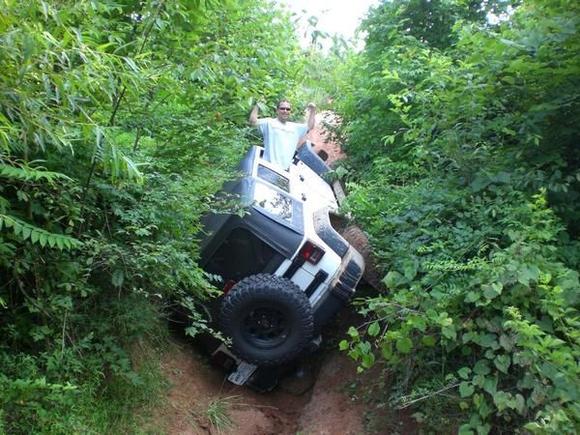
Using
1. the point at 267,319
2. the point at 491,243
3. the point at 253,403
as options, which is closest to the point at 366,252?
the point at 267,319

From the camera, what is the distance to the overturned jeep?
16.0 ft

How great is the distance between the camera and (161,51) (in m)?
3.77

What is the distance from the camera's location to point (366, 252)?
5.95m

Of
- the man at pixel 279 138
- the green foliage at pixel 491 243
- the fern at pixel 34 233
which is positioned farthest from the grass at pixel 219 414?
the man at pixel 279 138

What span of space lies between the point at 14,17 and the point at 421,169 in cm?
409

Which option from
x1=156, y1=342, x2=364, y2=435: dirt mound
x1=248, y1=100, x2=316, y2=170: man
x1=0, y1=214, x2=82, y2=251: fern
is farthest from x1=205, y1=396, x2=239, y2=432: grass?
x1=248, y1=100, x2=316, y2=170: man

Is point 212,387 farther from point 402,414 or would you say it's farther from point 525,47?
point 525,47

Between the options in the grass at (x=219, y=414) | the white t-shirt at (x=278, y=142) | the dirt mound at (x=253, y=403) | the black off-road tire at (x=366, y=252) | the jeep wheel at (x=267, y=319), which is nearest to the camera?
the dirt mound at (x=253, y=403)

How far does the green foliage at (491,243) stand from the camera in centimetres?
313

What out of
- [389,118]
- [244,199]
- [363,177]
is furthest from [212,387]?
[389,118]

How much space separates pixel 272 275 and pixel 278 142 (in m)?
2.67

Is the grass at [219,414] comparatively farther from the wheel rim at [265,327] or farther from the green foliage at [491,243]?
the green foliage at [491,243]

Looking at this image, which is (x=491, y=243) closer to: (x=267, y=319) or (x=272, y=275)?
(x=272, y=275)

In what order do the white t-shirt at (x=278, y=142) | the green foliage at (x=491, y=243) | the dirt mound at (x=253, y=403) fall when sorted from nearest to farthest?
Answer: the green foliage at (x=491, y=243), the dirt mound at (x=253, y=403), the white t-shirt at (x=278, y=142)
